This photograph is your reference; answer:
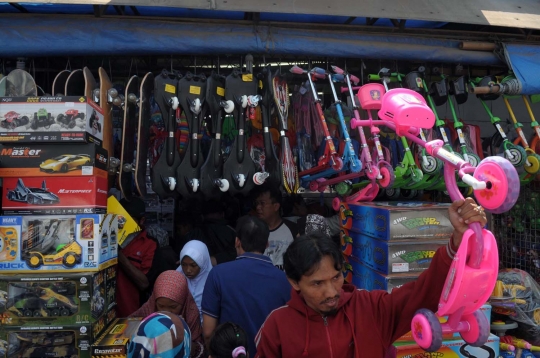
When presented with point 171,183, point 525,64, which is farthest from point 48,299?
point 525,64

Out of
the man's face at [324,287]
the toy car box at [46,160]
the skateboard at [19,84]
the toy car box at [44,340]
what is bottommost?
the toy car box at [44,340]

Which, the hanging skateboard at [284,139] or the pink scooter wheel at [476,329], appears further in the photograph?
the hanging skateboard at [284,139]

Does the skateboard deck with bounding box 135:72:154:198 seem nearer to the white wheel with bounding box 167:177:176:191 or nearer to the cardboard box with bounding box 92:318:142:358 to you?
the white wheel with bounding box 167:177:176:191

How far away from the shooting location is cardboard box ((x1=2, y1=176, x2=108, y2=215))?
2469mm

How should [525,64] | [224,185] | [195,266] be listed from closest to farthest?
[195,266] → [224,185] → [525,64]

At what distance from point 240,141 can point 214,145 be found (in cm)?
19

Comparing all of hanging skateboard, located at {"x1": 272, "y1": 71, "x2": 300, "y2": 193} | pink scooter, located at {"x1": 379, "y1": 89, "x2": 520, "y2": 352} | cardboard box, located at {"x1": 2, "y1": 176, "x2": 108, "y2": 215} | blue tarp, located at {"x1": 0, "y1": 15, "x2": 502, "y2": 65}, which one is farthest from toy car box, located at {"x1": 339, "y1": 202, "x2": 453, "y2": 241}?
cardboard box, located at {"x1": 2, "y1": 176, "x2": 108, "y2": 215}

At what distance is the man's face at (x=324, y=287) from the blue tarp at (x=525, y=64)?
2561 mm

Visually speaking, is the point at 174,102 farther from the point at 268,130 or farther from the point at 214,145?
the point at 268,130

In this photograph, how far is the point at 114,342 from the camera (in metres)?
2.35

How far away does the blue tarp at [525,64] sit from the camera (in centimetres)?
323

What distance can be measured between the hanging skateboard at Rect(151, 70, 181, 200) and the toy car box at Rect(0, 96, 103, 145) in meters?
0.56

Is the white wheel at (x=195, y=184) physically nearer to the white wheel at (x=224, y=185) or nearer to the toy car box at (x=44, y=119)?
the white wheel at (x=224, y=185)

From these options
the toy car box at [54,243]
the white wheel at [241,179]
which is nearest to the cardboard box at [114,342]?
the toy car box at [54,243]
